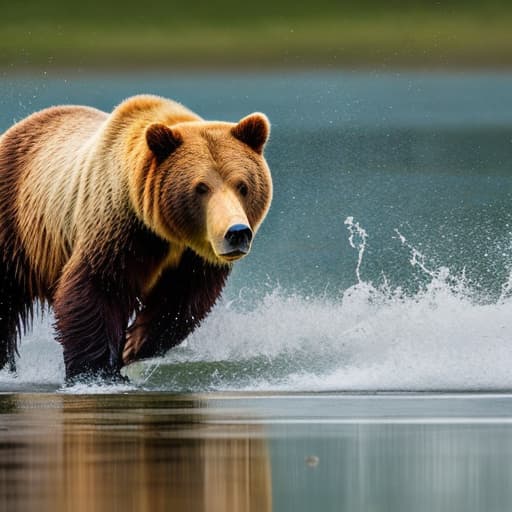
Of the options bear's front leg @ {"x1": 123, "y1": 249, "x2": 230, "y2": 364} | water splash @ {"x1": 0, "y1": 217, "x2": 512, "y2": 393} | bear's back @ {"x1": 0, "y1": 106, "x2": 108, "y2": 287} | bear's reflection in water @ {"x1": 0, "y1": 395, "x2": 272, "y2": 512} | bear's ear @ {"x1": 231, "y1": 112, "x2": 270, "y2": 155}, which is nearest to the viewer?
bear's reflection in water @ {"x1": 0, "y1": 395, "x2": 272, "y2": 512}

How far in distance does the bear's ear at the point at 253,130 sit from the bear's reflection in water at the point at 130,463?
2.84 m

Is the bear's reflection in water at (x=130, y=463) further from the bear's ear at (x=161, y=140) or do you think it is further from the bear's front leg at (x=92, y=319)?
the bear's ear at (x=161, y=140)

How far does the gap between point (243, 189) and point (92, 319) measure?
124 centimetres

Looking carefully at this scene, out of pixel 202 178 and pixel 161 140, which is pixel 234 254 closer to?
pixel 202 178

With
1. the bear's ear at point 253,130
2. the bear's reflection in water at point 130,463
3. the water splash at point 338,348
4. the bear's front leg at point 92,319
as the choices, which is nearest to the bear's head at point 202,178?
the bear's ear at point 253,130

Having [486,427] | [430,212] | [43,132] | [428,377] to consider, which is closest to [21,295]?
[43,132]

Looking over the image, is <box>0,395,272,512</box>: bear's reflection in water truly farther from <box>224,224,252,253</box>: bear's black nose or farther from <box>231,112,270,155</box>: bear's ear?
<box>231,112,270,155</box>: bear's ear

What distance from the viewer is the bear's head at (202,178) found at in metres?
9.69

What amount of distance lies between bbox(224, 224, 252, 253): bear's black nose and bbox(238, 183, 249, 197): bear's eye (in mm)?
534

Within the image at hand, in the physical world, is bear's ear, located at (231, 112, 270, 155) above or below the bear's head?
above

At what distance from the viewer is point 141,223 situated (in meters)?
9.88

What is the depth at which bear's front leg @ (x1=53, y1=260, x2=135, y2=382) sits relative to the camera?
991cm

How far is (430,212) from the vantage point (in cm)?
1738

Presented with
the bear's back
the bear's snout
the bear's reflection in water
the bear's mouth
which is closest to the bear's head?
the bear's mouth
